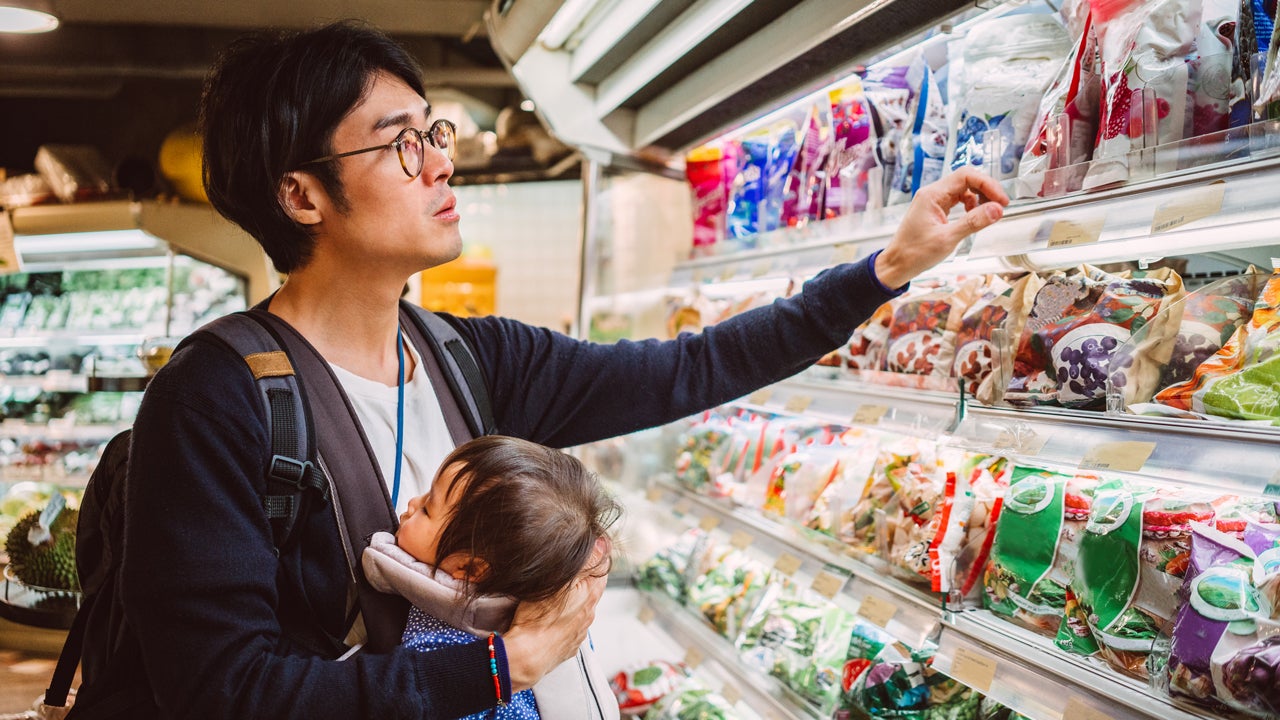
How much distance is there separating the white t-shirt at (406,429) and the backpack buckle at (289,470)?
0.13 meters

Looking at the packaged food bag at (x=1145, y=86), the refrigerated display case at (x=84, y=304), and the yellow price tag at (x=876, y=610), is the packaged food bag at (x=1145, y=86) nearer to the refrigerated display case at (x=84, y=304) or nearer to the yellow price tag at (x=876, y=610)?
the yellow price tag at (x=876, y=610)

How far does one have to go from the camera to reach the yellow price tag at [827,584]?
171cm

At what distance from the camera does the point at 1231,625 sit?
981mm

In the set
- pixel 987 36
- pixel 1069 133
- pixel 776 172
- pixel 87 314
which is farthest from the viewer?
pixel 87 314

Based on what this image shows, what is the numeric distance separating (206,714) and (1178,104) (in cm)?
150

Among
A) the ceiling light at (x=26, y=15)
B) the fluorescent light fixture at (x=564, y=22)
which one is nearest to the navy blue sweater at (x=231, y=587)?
the fluorescent light fixture at (x=564, y=22)

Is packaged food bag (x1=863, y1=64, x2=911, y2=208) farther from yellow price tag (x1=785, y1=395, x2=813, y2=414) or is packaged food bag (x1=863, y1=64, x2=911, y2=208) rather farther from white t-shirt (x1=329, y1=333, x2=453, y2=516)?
white t-shirt (x1=329, y1=333, x2=453, y2=516)

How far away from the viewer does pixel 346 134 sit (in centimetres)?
133

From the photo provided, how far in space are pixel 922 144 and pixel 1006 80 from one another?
241mm

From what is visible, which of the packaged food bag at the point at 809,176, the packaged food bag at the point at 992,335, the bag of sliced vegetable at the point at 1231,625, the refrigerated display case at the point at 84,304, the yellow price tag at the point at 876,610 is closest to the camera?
the bag of sliced vegetable at the point at 1231,625

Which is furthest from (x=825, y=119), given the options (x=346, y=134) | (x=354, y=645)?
(x=354, y=645)

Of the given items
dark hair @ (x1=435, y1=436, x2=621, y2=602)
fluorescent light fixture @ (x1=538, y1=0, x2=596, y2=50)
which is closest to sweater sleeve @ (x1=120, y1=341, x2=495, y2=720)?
dark hair @ (x1=435, y1=436, x2=621, y2=602)

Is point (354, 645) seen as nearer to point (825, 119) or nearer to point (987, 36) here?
point (987, 36)

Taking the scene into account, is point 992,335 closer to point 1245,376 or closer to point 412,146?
point 1245,376
